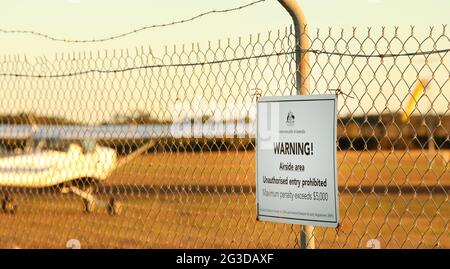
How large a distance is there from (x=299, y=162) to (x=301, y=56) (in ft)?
2.44

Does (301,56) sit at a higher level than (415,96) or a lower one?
higher

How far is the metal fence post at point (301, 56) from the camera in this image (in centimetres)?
610

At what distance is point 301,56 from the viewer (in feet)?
20.4

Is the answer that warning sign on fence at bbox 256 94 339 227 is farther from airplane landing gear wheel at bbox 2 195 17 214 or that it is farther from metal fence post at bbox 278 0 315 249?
airplane landing gear wheel at bbox 2 195 17 214

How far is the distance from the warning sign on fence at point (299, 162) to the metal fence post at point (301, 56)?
222 mm

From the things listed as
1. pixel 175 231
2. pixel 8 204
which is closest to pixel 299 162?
pixel 175 231

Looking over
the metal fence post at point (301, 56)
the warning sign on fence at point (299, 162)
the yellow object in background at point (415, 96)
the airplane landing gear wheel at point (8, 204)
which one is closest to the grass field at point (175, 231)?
the airplane landing gear wheel at point (8, 204)

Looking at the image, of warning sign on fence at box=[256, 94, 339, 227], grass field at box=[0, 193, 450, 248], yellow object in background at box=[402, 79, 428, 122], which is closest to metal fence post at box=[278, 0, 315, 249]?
warning sign on fence at box=[256, 94, 339, 227]

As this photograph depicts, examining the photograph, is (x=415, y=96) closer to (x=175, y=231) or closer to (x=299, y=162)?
(x=299, y=162)
